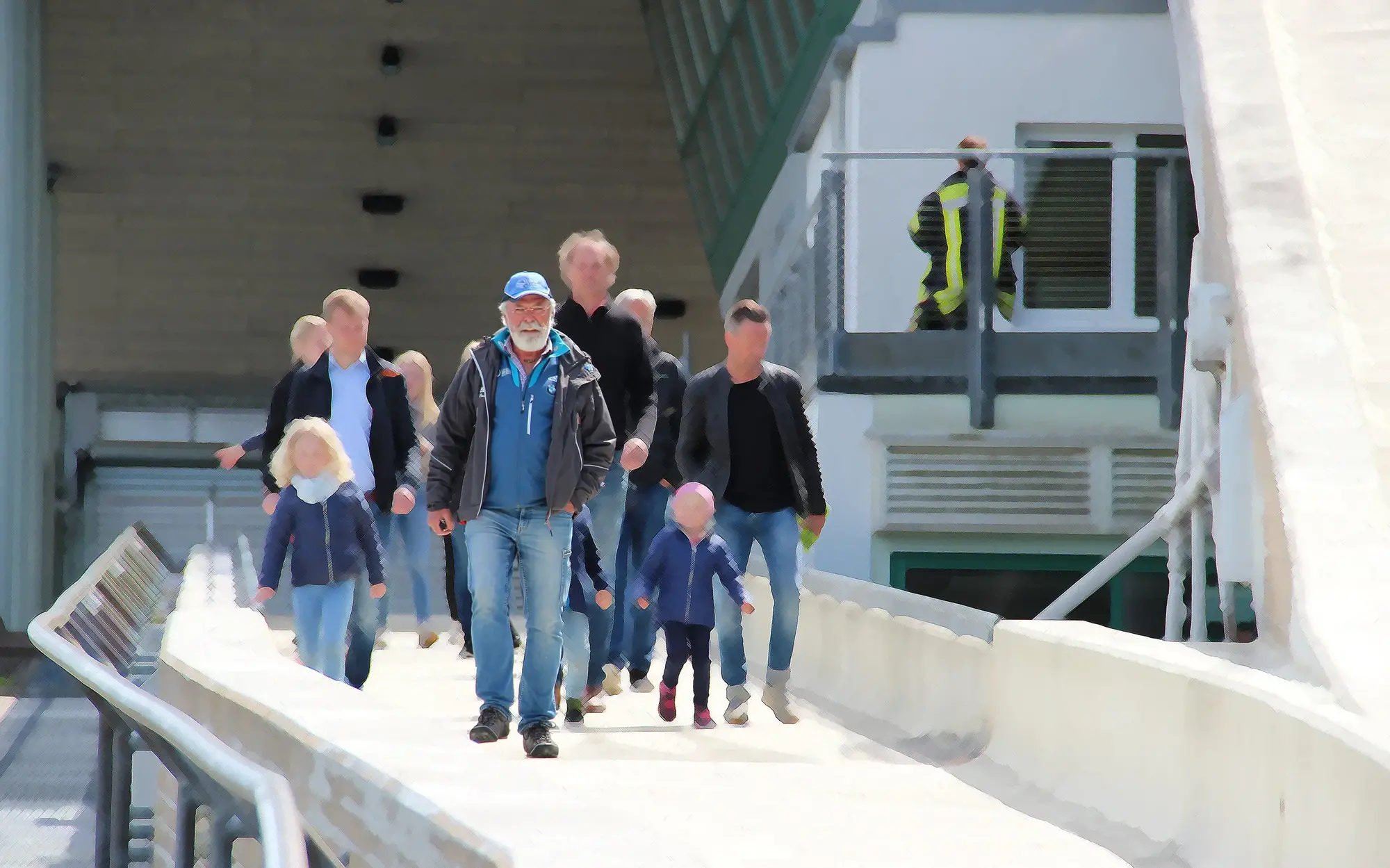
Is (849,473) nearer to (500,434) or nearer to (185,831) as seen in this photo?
(500,434)

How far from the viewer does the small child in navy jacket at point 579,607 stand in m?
8.62

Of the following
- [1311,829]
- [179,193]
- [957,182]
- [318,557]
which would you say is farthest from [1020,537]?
[179,193]

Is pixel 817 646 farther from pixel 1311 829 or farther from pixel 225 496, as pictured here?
pixel 225 496

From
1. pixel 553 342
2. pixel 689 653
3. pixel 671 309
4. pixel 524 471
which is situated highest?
pixel 671 309

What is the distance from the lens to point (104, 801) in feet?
22.8

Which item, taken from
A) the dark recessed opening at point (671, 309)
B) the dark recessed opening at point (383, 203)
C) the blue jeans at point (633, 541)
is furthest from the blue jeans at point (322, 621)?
the dark recessed opening at point (671, 309)

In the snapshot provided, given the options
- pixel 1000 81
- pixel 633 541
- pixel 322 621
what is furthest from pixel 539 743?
pixel 1000 81

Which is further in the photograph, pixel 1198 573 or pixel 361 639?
pixel 361 639

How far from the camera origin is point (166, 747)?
4.97m

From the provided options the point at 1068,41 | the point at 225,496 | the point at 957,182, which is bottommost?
the point at 225,496

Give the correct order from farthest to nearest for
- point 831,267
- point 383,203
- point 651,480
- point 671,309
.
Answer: point 671,309 → point 383,203 → point 831,267 → point 651,480

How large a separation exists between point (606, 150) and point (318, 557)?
2186 cm

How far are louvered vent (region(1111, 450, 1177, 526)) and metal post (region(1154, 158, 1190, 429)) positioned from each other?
286 mm

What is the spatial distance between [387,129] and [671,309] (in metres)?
6.45
